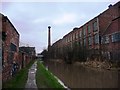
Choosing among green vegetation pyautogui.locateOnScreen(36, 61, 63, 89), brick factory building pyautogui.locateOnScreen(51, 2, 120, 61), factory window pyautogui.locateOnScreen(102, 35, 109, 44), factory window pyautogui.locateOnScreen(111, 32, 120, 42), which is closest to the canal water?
green vegetation pyautogui.locateOnScreen(36, 61, 63, 89)

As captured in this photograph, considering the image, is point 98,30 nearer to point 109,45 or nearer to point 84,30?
point 109,45

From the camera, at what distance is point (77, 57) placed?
4928 centimetres

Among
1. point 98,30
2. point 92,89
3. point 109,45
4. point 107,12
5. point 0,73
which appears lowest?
point 92,89

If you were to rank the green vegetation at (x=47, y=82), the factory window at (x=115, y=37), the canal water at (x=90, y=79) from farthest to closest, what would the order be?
1. the factory window at (x=115, y=37)
2. the canal water at (x=90, y=79)
3. the green vegetation at (x=47, y=82)

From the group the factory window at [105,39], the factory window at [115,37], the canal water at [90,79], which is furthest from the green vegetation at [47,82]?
the factory window at [105,39]

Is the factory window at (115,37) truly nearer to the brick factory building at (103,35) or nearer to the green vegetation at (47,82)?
the brick factory building at (103,35)

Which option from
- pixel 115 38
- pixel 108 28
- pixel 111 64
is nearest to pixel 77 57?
pixel 108 28

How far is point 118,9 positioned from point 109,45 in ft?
34.0

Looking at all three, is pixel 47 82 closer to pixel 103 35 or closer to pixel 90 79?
pixel 90 79

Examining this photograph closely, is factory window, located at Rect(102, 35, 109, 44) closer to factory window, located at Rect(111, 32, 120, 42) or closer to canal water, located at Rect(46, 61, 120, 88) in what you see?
factory window, located at Rect(111, 32, 120, 42)

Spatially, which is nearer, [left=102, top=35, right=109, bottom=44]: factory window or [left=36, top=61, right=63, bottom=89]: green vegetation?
[left=36, top=61, right=63, bottom=89]: green vegetation

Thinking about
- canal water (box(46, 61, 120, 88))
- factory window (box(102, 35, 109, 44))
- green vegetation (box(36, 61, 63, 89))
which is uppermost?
factory window (box(102, 35, 109, 44))

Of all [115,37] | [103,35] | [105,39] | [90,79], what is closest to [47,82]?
[90,79]

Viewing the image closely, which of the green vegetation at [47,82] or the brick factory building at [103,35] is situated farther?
the brick factory building at [103,35]
